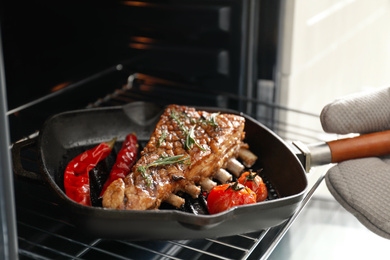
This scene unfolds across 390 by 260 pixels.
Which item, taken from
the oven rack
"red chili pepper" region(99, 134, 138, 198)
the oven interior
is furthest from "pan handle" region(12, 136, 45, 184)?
the oven interior

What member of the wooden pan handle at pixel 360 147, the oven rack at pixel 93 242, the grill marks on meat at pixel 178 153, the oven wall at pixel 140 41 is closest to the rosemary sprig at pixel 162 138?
the grill marks on meat at pixel 178 153

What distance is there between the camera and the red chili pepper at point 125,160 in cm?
118

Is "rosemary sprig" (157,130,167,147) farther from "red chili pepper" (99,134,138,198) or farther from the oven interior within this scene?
the oven interior

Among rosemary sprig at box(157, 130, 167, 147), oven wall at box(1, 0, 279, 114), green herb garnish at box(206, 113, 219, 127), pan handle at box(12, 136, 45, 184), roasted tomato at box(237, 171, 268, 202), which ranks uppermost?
oven wall at box(1, 0, 279, 114)

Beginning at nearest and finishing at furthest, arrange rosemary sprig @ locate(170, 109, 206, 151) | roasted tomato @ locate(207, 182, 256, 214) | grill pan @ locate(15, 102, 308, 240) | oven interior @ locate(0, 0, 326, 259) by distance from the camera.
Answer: grill pan @ locate(15, 102, 308, 240), roasted tomato @ locate(207, 182, 256, 214), rosemary sprig @ locate(170, 109, 206, 151), oven interior @ locate(0, 0, 326, 259)

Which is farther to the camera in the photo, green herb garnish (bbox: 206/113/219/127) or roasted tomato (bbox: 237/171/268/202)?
green herb garnish (bbox: 206/113/219/127)

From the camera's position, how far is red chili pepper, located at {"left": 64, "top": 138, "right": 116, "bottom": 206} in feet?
3.53

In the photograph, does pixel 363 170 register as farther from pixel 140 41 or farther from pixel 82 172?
pixel 140 41

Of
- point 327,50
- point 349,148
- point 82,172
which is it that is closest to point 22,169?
point 82,172

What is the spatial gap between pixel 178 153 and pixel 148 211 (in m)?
0.24

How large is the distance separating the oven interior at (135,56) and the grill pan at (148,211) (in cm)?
17

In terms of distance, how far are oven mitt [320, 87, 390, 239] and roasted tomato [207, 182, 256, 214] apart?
0.25 meters

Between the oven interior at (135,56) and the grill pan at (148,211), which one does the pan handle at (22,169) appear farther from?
the oven interior at (135,56)

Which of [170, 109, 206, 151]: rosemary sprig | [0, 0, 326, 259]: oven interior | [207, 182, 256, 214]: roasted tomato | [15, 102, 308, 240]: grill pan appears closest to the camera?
[15, 102, 308, 240]: grill pan
